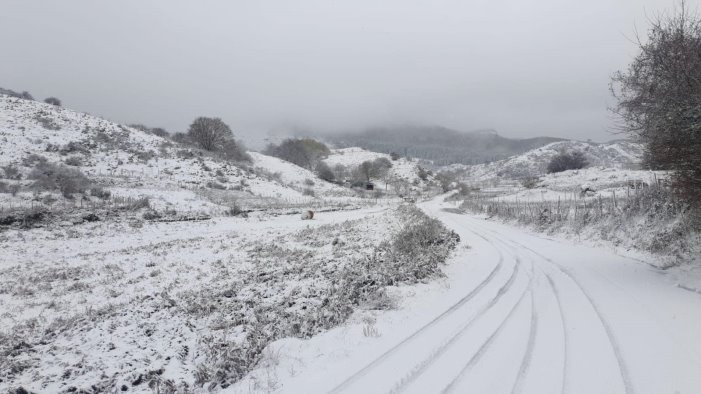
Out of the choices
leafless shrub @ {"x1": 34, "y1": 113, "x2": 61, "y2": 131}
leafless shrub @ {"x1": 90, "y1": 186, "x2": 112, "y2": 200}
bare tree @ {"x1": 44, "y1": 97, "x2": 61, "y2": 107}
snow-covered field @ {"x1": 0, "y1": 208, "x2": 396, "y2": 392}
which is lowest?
snow-covered field @ {"x1": 0, "y1": 208, "x2": 396, "y2": 392}

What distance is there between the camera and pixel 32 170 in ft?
118

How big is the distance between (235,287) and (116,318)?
3217mm

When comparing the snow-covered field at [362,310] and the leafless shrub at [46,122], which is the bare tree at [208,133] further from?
the snow-covered field at [362,310]

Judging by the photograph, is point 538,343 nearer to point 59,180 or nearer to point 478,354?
point 478,354

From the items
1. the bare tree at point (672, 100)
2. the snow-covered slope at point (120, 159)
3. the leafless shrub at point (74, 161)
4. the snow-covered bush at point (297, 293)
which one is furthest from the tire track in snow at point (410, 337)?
the leafless shrub at point (74, 161)

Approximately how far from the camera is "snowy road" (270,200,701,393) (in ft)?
15.9

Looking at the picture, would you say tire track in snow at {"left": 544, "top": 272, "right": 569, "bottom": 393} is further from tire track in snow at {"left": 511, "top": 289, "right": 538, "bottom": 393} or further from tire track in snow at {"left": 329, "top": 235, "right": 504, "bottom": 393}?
tire track in snow at {"left": 329, "top": 235, "right": 504, "bottom": 393}

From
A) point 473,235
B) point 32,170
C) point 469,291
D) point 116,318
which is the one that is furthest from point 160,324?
point 32,170

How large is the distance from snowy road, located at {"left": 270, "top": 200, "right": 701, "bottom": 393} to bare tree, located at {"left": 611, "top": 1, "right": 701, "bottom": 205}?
10.7 feet

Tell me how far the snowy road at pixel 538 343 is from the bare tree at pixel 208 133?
83482 millimetres

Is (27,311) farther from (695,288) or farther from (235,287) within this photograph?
(695,288)

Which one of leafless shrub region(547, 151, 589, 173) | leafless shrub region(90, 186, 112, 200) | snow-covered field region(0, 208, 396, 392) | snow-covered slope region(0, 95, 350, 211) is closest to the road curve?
snow-covered field region(0, 208, 396, 392)

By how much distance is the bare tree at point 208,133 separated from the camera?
3317 inches

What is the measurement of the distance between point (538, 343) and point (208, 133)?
3448 inches
